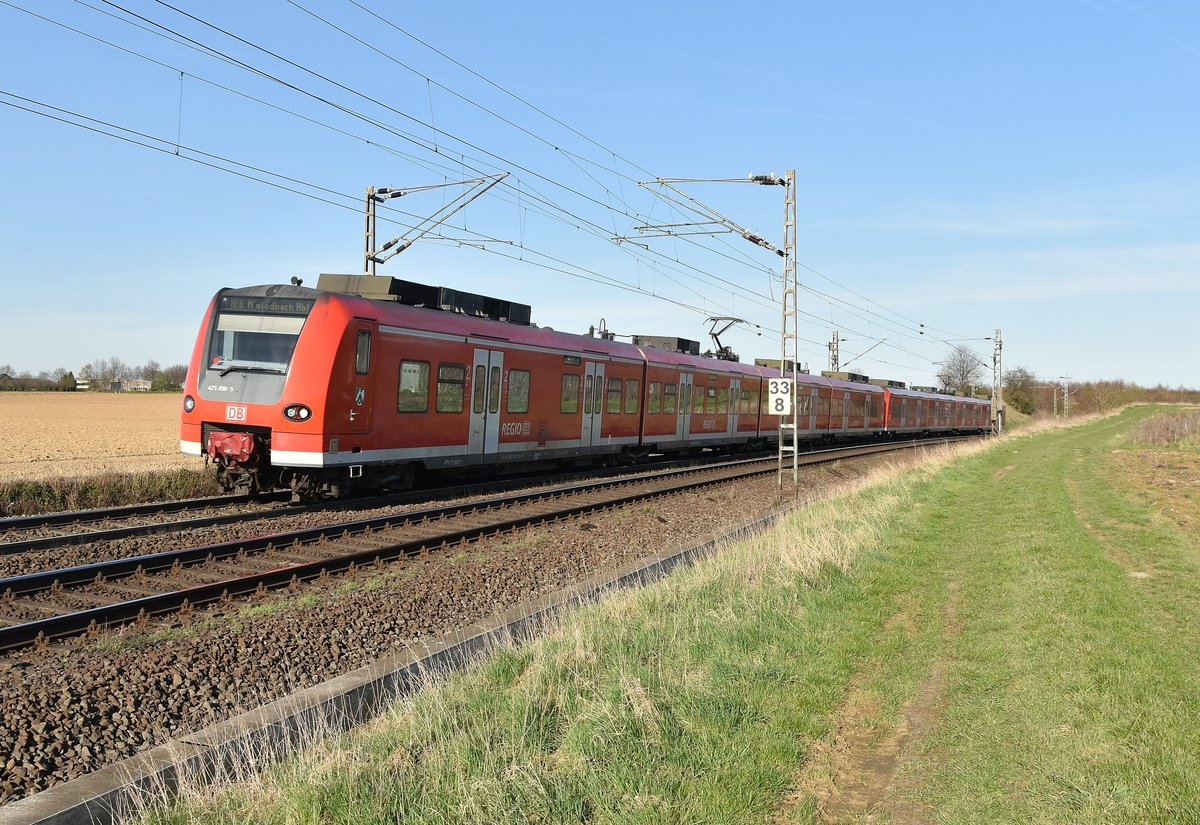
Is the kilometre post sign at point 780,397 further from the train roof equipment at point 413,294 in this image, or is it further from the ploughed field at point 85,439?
the ploughed field at point 85,439

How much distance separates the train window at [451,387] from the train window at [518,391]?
171cm

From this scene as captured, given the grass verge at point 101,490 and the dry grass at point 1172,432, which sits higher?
the dry grass at point 1172,432

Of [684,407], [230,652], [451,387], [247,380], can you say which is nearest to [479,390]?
[451,387]

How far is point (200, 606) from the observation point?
8055 mm

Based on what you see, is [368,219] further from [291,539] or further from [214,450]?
[291,539]

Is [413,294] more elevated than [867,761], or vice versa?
[413,294]

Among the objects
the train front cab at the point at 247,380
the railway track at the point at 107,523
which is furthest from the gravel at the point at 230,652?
the train front cab at the point at 247,380

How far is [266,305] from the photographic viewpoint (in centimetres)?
1394

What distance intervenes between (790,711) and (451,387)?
38.4ft

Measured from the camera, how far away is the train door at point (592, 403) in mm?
21781

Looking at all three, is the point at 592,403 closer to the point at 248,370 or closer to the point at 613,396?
the point at 613,396

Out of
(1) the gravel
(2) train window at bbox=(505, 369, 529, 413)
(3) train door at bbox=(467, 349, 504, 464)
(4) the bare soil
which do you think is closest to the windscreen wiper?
(1) the gravel

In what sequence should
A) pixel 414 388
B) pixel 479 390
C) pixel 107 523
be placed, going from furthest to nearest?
pixel 479 390, pixel 414 388, pixel 107 523

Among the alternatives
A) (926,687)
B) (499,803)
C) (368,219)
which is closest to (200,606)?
(499,803)
